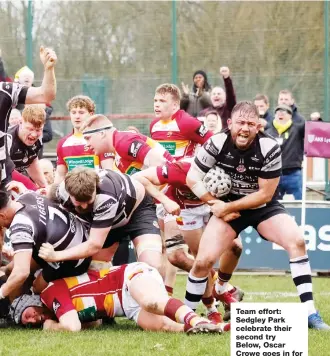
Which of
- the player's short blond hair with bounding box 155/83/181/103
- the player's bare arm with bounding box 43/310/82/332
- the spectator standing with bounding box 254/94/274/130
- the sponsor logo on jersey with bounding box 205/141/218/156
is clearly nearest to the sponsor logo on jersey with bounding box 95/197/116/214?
the player's bare arm with bounding box 43/310/82/332

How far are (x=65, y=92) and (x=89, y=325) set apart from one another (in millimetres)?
10595

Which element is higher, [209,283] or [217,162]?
[217,162]

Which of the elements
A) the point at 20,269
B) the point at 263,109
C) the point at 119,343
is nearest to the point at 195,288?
the point at 119,343

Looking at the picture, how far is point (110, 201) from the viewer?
891 centimetres

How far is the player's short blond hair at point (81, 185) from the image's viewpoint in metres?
8.64

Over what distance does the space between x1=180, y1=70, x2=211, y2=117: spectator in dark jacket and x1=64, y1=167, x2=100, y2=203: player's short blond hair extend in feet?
27.5

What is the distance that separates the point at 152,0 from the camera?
19.8 meters

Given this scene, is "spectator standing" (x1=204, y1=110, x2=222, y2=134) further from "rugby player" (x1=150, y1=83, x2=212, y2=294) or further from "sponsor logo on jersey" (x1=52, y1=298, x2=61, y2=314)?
"sponsor logo on jersey" (x1=52, y1=298, x2=61, y2=314)

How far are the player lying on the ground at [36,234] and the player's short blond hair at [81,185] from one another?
1.11 ft

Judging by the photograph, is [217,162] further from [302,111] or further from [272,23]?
[272,23]

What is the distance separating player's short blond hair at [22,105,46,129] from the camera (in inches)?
437

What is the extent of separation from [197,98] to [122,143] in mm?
7095

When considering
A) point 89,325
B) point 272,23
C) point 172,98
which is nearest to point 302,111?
point 272,23

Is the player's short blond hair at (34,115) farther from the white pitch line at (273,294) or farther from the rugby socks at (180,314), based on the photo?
the rugby socks at (180,314)
